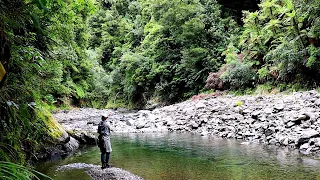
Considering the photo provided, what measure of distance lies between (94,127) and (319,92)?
1091 centimetres

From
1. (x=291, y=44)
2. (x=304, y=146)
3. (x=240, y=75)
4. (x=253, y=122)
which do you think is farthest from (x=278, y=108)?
(x=240, y=75)

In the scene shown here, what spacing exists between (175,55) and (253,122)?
16476 millimetres

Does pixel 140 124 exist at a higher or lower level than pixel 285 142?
higher

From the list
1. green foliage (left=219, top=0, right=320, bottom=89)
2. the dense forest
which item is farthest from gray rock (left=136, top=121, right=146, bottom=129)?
green foliage (left=219, top=0, right=320, bottom=89)

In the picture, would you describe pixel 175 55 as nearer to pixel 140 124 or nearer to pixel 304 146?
pixel 140 124

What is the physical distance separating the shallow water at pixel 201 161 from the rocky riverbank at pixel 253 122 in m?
0.66

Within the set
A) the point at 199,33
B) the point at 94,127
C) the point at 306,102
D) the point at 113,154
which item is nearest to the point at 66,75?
the point at 94,127

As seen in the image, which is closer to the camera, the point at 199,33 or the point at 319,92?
the point at 319,92

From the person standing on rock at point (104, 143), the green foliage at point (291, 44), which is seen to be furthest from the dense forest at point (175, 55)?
the person standing on rock at point (104, 143)

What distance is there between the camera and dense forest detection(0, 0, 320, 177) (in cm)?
469

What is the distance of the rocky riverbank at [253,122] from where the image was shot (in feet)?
27.0

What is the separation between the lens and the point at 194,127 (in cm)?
1297

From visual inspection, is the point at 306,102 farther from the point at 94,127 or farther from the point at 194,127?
the point at 94,127

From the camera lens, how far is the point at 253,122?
1071cm
